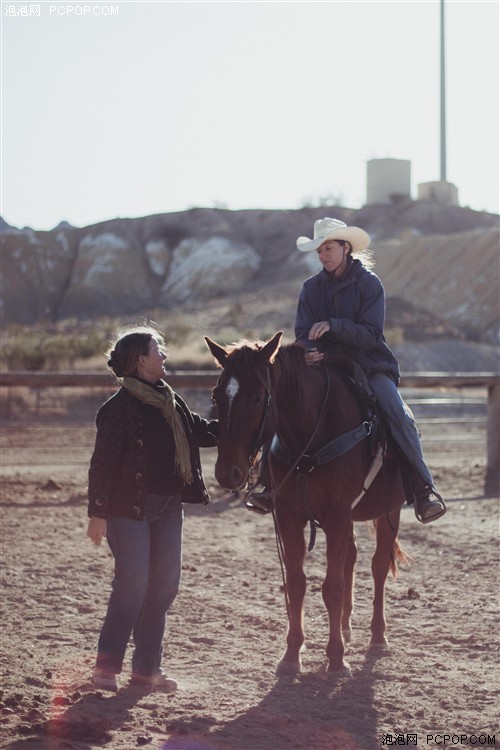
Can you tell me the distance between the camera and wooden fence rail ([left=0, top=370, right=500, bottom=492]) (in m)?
12.0

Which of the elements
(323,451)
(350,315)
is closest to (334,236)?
(350,315)

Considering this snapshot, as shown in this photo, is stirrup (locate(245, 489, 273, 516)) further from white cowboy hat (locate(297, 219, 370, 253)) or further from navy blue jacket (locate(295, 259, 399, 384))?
white cowboy hat (locate(297, 219, 370, 253))

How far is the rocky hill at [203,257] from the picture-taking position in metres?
59.8

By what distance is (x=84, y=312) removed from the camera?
73.8m

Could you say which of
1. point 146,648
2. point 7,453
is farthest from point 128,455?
point 7,453

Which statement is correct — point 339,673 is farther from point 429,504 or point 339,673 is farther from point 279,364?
point 279,364

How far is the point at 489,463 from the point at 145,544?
28.2ft

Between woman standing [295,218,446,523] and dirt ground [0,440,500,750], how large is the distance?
1.01 metres

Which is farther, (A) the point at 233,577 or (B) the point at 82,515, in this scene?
(B) the point at 82,515

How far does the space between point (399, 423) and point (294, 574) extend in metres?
1.06

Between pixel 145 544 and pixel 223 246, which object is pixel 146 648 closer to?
pixel 145 544

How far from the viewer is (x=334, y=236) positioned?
18.4ft

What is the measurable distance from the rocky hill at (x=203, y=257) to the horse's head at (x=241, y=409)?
51634 millimetres

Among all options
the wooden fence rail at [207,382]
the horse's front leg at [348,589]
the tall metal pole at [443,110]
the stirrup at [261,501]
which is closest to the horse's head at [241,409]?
the stirrup at [261,501]
